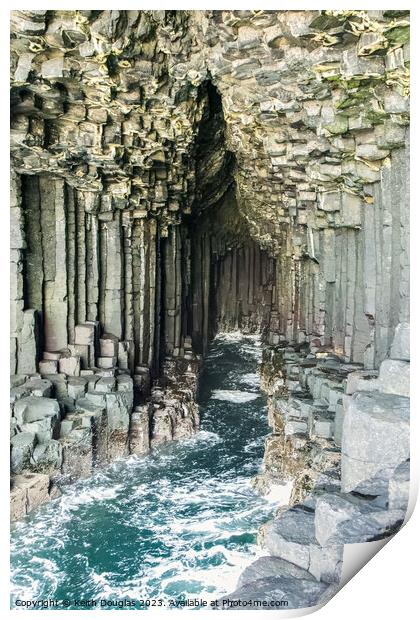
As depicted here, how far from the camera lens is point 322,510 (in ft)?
19.3

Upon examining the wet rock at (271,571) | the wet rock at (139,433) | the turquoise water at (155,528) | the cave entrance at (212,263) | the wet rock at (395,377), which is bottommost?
the turquoise water at (155,528)

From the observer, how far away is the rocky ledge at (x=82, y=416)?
10.9 metres

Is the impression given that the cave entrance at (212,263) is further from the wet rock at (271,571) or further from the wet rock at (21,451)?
the wet rock at (271,571)

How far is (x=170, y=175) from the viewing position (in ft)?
52.1

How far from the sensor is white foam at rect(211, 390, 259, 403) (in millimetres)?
18141

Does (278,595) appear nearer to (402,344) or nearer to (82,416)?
(402,344)

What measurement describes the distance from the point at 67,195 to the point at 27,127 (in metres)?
3.22

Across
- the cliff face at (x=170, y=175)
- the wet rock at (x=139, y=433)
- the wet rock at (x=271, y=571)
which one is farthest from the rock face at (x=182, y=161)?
the wet rock at (x=271, y=571)

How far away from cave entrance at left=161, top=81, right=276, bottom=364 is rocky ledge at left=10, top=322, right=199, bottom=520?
560 cm

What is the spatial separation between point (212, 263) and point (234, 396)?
1106 centimetres

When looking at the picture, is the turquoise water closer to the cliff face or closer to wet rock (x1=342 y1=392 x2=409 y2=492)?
the cliff face

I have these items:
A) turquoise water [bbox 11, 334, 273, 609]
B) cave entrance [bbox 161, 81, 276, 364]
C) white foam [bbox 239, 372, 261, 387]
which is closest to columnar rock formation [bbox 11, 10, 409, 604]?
cave entrance [bbox 161, 81, 276, 364]

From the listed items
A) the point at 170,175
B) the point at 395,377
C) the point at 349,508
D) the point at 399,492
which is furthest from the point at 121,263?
the point at 399,492

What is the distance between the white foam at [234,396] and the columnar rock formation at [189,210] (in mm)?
1023
